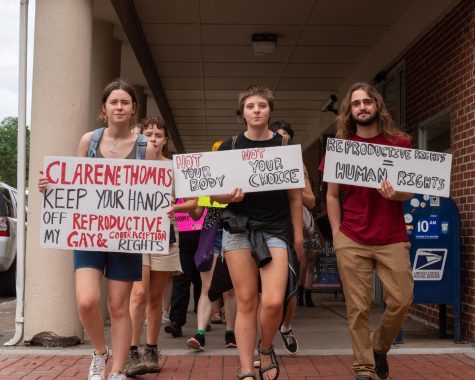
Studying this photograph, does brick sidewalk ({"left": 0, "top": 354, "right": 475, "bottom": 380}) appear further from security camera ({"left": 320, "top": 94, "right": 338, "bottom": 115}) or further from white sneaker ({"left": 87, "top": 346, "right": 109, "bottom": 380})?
security camera ({"left": 320, "top": 94, "right": 338, "bottom": 115})

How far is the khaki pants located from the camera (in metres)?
4.86

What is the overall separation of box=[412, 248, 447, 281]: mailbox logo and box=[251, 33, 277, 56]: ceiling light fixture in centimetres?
443

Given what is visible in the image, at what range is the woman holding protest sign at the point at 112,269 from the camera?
454 cm

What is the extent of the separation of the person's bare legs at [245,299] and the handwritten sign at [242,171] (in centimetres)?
46

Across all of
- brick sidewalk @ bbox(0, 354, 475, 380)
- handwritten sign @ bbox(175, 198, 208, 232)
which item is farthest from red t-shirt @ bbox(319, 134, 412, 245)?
handwritten sign @ bbox(175, 198, 208, 232)

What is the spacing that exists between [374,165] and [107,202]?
6.02 feet

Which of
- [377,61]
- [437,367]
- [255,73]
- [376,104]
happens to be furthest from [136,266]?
[255,73]

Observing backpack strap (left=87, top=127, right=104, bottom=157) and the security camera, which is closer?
backpack strap (left=87, top=127, right=104, bottom=157)

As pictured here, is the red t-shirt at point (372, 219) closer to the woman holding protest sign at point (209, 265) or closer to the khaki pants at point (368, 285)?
the khaki pants at point (368, 285)

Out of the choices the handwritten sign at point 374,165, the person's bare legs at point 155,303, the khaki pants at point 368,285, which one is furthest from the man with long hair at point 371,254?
the person's bare legs at point 155,303

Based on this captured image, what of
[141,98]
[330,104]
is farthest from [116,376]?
[330,104]

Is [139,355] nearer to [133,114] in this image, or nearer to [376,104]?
[133,114]

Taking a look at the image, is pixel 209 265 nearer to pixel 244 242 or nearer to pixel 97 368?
pixel 244 242

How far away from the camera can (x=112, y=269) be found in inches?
185
